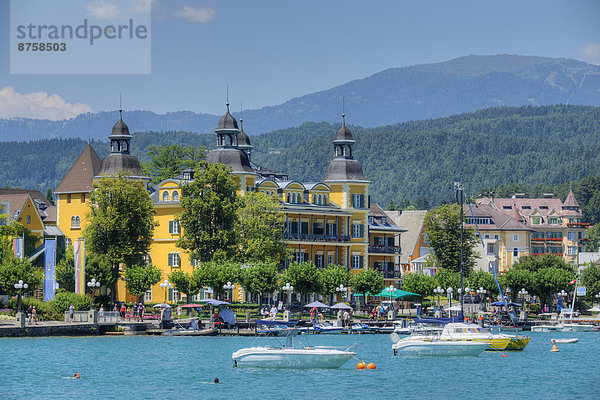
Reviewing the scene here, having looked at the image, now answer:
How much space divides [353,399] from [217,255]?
4654 centimetres

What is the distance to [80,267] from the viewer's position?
89938mm

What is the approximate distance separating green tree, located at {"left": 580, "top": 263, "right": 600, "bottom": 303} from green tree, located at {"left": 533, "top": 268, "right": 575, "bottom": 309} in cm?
554

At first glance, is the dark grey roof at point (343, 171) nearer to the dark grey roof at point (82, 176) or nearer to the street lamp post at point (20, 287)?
the dark grey roof at point (82, 176)

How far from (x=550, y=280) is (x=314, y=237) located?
26760 mm

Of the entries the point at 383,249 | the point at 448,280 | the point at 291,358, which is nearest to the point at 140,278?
the point at 448,280

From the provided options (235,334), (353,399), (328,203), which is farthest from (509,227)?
(353,399)

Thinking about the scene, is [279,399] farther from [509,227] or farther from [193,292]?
[509,227]

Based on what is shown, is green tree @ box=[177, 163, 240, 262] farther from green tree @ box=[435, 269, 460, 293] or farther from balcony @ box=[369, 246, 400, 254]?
balcony @ box=[369, 246, 400, 254]

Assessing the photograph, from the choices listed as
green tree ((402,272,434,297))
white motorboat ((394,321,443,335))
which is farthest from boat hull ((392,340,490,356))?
green tree ((402,272,434,297))

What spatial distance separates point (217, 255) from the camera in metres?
97.4

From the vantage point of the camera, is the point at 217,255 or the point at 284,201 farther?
the point at 284,201

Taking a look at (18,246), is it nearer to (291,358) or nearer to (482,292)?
(291,358)

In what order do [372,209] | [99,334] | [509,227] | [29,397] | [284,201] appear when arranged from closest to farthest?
1. [29,397]
2. [99,334]
3. [284,201]
4. [372,209]
5. [509,227]

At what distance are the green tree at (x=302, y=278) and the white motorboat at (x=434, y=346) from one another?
26291mm
